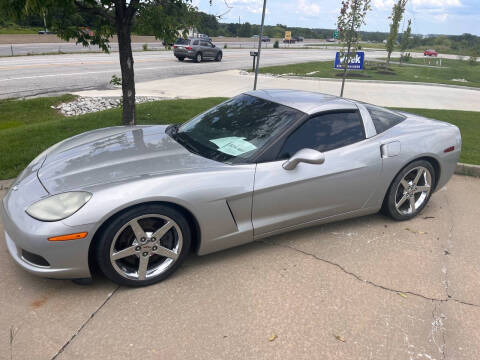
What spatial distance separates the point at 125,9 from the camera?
5230 millimetres

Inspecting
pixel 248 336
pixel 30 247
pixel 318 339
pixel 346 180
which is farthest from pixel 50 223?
pixel 346 180

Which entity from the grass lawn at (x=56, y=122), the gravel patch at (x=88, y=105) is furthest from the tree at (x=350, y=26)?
the gravel patch at (x=88, y=105)

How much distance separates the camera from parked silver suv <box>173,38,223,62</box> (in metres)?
23.7

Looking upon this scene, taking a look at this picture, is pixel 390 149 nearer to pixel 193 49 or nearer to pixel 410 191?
pixel 410 191

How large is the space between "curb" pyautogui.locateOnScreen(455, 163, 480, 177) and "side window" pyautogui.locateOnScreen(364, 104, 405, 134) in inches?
80.9

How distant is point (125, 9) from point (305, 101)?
3.11m

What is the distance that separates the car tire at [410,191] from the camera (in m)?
3.90

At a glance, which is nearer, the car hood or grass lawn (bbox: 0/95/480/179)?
the car hood

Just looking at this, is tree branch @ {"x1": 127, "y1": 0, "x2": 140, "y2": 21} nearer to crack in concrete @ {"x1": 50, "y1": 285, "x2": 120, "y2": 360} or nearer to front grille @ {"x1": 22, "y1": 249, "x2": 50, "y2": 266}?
front grille @ {"x1": 22, "y1": 249, "x2": 50, "y2": 266}

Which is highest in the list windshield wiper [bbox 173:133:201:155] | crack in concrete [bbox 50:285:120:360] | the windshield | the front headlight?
the windshield

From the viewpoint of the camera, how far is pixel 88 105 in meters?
9.87

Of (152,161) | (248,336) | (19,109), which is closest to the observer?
(248,336)

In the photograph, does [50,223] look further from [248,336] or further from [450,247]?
[450,247]

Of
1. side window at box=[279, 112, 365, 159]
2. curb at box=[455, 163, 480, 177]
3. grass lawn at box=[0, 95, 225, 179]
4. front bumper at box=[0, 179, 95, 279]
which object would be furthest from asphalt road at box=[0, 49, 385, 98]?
curb at box=[455, 163, 480, 177]
